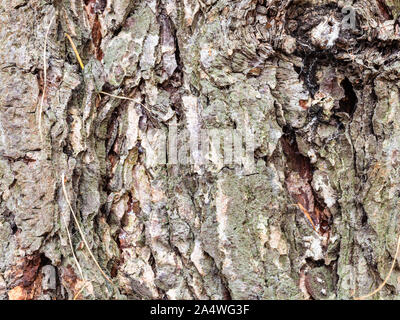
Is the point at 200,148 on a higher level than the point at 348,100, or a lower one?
lower

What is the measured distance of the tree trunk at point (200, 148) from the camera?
127 cm

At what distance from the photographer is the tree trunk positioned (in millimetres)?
1269

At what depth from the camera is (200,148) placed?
1317mm

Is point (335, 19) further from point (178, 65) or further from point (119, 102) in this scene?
point (119, 102)

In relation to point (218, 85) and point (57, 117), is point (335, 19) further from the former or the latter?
point (57, 117)

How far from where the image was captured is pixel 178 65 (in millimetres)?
1351

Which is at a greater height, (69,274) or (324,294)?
(69,274)

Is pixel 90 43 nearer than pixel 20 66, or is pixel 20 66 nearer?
pixel 20 66

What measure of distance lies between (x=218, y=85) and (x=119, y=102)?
38 centimetres

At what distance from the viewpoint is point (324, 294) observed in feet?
4.39
